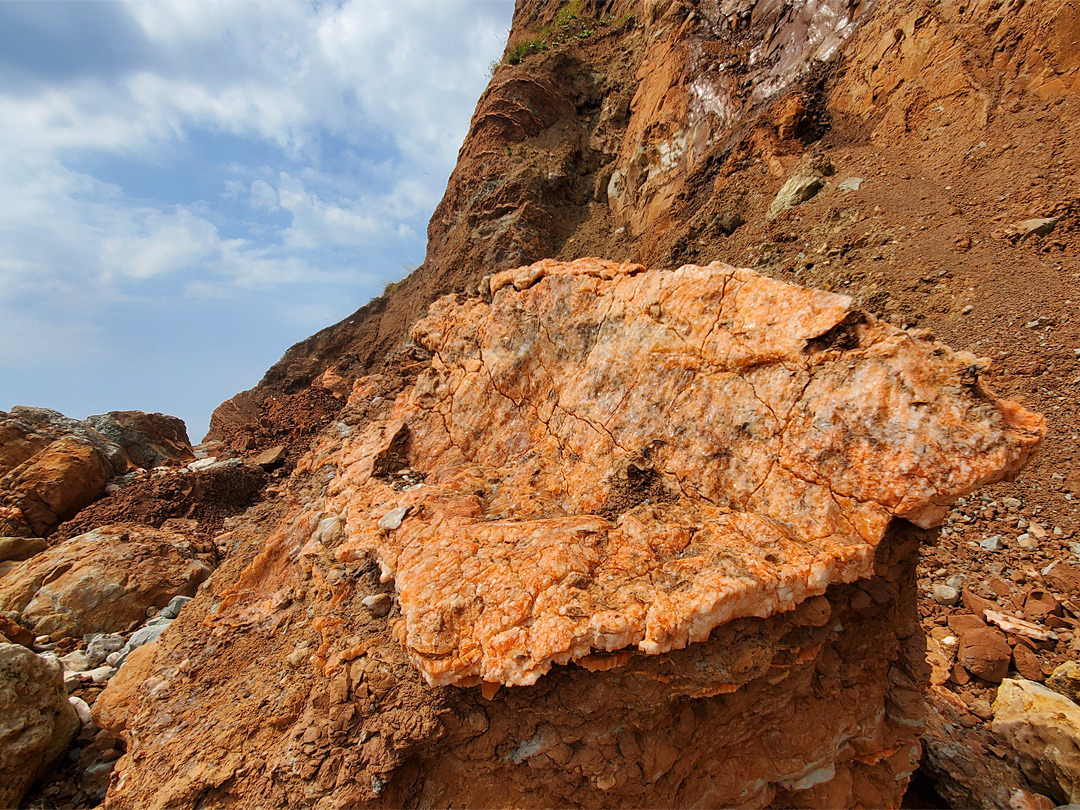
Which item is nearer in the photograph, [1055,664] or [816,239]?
[1055,664]

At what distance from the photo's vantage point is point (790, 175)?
25.1 feet

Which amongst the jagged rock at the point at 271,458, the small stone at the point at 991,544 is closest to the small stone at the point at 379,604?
the small stone at the point at 991,544

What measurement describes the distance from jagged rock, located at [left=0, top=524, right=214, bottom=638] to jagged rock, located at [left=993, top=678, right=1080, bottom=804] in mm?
7626

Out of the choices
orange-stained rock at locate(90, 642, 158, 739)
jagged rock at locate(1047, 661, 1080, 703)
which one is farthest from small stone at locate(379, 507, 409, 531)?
jagged rock at locate(1047, 661, 1080, 703)

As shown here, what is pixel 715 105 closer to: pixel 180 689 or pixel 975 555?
pixel 975 555

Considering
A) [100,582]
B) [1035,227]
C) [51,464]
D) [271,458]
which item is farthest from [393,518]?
[1035,227]

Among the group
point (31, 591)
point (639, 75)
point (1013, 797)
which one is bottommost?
point (1013, 797)

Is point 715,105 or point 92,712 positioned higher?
point 715,105

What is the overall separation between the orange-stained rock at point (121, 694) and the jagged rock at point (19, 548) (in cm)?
345

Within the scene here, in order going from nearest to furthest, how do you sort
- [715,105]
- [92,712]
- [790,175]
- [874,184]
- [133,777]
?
[133,777] → [92,712] → [874,184] → [790,175] → [715,105]

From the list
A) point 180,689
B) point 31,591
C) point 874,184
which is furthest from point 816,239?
point 31,591

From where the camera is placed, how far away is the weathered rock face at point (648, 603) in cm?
197

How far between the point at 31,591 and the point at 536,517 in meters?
5.62

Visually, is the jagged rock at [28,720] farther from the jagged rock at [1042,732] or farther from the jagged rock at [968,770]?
the jagged rock at [1042,732]
